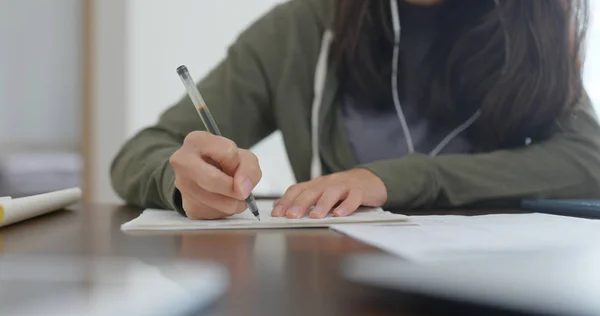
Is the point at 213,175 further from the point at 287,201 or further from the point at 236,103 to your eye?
the point at 236,103

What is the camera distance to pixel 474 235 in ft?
1.49

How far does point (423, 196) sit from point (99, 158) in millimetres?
1281

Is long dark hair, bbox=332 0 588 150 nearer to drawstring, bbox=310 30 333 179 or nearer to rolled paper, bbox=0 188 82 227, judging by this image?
drawstring, bbox=310 30 333 179

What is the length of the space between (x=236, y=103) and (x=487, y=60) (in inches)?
21.0

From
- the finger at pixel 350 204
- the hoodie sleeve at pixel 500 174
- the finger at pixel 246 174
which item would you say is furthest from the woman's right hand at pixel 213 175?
the hoodie sleeve at pixel 500 174

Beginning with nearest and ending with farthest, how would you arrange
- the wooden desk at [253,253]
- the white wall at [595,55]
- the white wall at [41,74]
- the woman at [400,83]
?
the wooden desk at [253,253] → the woman at [400,83] → the white wall at [595,55] → the white wall at [41,74]

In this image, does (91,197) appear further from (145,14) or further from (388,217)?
(388,217)

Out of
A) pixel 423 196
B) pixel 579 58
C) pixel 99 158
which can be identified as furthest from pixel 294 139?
pixel 99 158

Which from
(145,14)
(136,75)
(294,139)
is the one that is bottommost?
(294,139)

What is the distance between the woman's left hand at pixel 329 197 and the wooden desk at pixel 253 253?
93 mm

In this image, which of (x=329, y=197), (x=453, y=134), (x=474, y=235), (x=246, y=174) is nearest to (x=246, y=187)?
(x=246, y=174)

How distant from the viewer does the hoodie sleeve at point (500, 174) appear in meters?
0.83

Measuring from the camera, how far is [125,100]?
1771mm

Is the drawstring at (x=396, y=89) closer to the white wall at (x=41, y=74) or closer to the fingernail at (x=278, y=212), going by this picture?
the fingernail at (x=278, y=212)
